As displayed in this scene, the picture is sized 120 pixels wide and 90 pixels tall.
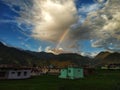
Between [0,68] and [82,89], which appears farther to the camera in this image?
[0,68]

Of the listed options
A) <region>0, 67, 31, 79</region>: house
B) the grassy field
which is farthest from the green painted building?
the grassy field

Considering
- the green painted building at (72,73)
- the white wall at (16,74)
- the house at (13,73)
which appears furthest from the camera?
the green painted building at (72,73)

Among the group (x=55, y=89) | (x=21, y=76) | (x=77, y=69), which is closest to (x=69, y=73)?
(x=77, y=69)

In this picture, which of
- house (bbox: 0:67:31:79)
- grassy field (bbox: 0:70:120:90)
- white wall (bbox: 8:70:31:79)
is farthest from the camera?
white wall (bbox: 8:70:31:79)

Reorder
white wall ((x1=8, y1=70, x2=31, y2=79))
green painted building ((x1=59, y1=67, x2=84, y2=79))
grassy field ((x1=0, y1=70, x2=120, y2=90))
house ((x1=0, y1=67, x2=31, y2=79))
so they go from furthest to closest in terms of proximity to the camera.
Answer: green painted building ((x1=59, y1=67, x2=84, y2=79)) < white wall ((x1=8, y1=70, x2=31, y2=79)) < house ((x1=0, y1=67, x2=31, y2=79)) < grassy field ((x1=0, y1=70, x2=120, y2=90))

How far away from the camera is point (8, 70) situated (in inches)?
2440

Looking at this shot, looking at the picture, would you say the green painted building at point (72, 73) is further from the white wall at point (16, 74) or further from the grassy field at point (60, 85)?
the grassy field at point (60, 85)

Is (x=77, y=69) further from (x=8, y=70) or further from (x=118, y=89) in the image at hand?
(x=118, y=89)

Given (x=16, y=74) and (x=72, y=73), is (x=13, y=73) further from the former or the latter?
(x=72, y=73)

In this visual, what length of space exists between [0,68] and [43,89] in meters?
26.8

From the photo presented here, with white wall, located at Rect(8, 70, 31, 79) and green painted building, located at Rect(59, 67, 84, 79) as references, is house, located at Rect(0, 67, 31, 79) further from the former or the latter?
green painted building, located at Rect(59, 67, 84, 79)

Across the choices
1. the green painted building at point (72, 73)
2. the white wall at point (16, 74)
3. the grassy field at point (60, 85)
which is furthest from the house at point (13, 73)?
the green painted building at point (72, 73)

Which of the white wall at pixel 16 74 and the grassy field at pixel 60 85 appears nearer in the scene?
the grassy field at pixel 60 85

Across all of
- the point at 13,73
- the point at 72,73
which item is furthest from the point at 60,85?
the point at 72,73
